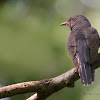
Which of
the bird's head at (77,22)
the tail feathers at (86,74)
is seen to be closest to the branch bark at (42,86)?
the tail feathers at (86,74)

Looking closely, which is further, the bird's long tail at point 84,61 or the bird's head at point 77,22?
the bird's head at point 77,22

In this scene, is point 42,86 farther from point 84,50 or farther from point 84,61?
point 84,50

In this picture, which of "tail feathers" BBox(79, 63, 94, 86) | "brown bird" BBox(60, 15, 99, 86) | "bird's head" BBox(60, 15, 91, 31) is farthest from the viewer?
"bird's head" BBox(60, 15, 91, 31)

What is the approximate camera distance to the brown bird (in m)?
4.05

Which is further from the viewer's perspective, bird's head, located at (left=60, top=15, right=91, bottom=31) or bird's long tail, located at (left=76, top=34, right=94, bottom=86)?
bird's head, located at (left=60, top=15, right=91, bottom=31)

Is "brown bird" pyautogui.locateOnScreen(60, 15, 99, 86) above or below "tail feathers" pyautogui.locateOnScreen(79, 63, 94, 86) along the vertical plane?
above

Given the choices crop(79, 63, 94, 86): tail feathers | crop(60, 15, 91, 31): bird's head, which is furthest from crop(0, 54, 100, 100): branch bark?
crop(60, 15, 91, 31): bird's head

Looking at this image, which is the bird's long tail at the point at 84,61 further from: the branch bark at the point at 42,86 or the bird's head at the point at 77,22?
the bird's head at the point at 77,22

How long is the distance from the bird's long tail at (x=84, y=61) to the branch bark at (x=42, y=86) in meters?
0.13

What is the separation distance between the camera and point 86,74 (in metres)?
4.04

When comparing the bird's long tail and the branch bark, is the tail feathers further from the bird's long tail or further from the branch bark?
the branch bark

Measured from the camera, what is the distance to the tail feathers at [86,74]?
394cm

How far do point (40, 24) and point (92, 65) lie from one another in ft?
6.73

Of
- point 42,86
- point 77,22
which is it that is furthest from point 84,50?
point 77,22
